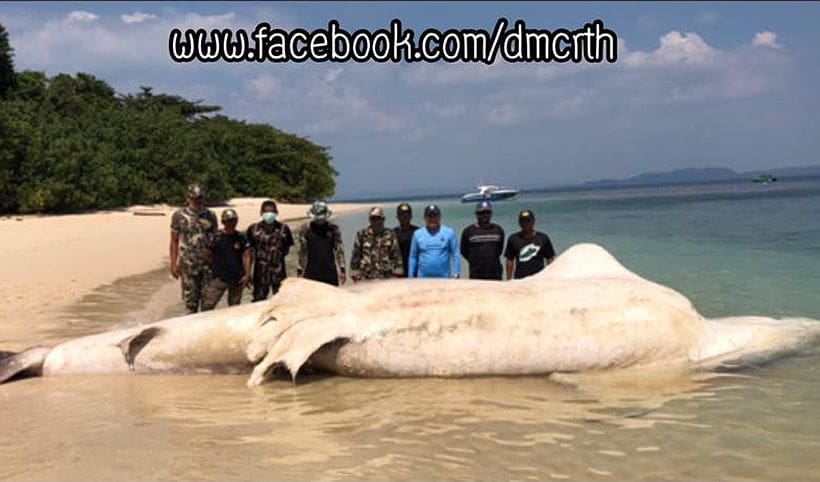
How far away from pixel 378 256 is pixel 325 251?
25.7 inches

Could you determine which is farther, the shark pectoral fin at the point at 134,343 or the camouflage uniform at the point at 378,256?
the camouflage uniform at the point at 378,256

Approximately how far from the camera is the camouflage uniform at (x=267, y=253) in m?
9.47

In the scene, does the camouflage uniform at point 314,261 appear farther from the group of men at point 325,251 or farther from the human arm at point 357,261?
the human arm at point 357,261

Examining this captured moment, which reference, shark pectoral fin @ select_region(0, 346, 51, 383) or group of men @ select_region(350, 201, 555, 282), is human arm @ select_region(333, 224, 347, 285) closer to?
group of men @ select_region(350, 201, 555, 282)

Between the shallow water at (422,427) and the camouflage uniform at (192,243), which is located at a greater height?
the camouflage uniform at (192,243)

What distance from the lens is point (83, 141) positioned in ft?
124

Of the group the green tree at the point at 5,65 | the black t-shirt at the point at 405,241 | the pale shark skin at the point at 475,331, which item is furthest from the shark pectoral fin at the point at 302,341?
the green tree at the point at 5,65

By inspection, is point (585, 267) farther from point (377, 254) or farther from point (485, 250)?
point (377, 254)

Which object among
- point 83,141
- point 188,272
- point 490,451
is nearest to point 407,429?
point 490,451

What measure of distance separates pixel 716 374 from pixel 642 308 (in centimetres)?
92

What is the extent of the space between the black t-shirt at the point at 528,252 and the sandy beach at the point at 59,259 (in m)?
5.84

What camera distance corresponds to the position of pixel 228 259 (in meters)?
9.51

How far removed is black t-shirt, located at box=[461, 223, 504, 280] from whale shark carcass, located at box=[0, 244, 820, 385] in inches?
66.5

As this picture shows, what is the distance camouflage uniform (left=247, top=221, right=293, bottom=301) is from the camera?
9.47 metres
